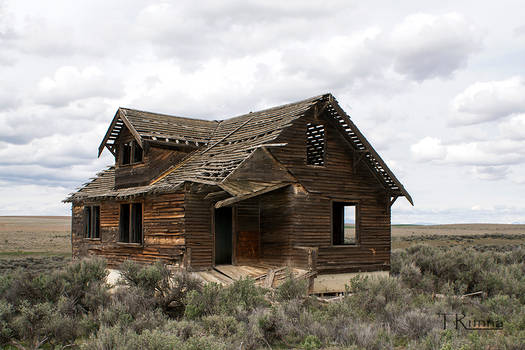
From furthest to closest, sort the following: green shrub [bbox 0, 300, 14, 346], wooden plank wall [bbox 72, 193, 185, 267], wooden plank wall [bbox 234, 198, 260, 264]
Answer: wooden plank wall [bbox 234, 198, 260, 264]
wooden plank wall [bbox 72, 193, 185, 267]
green shrub [bbox 0, 300, 14, 346]

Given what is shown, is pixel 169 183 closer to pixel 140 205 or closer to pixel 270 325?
pixel 140 205

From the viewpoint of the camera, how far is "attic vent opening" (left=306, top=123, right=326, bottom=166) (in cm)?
1753

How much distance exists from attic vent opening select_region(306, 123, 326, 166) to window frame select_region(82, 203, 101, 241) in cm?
834

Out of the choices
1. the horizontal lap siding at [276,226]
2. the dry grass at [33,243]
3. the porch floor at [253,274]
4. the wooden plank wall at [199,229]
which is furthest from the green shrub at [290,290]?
the dry grass at [33,243]

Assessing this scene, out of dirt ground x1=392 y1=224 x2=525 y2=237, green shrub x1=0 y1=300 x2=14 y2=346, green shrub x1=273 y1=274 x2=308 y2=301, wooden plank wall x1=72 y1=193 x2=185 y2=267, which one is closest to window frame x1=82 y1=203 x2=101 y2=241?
wooden plank wall x1=72 y1=193 x2=185 y2=267

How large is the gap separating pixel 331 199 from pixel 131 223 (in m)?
6.76

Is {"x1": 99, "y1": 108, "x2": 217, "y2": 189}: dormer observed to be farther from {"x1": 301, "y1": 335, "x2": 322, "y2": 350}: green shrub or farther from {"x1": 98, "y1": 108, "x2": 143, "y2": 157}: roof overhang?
{"x1": 301, "y1": 335, "x2": 322, "y2": 350}: green shrub

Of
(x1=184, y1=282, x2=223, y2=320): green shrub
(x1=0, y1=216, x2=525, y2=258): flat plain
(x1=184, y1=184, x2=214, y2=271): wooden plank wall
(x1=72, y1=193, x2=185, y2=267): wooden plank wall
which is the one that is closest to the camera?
(x1=184, y1=282, x2=223, y2=320): green shrub

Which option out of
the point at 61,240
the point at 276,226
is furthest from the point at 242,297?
the point at 61,240

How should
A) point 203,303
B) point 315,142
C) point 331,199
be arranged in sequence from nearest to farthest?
1. point 203,303
2. point 331,199
3. point 315,142

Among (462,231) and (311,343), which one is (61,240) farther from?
(462,231)

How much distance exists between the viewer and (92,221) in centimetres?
2044
